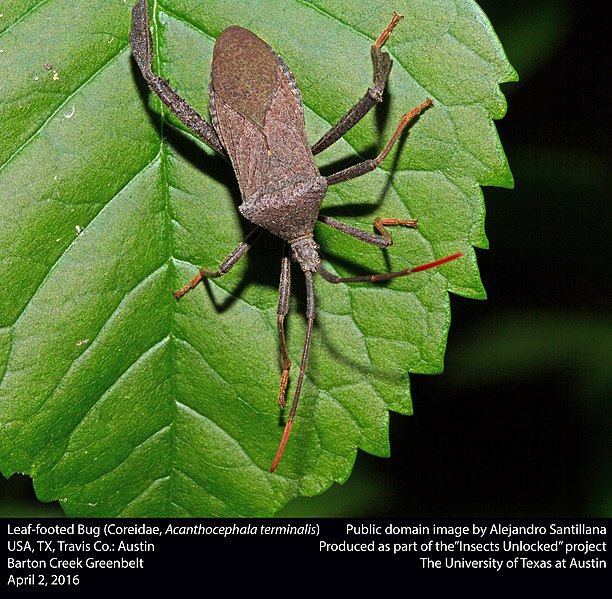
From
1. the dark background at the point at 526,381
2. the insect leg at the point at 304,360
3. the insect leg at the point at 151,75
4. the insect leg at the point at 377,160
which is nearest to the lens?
the insect leg at the point at 151,75

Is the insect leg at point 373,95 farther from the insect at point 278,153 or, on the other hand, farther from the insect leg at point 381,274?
the insect leg at point 381,274

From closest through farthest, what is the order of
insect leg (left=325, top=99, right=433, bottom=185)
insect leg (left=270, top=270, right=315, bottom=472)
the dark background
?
insect leg (left=325, top=99, right=433, bottom=185) < insect leg (left=270, top=270, right=315, bottom=472) < the dark background

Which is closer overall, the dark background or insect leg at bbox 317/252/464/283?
insect leg at bbox 317/252/464/283

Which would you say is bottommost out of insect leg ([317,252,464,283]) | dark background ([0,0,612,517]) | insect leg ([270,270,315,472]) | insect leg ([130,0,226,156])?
dark background ([0,0,612,517])

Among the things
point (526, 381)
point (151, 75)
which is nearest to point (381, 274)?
point (151, 75)

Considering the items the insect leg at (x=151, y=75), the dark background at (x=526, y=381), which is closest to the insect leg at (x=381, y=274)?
the insect leg at (x=151, y=75)

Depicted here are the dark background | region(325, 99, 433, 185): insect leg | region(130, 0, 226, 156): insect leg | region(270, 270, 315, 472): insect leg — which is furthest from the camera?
the dark background

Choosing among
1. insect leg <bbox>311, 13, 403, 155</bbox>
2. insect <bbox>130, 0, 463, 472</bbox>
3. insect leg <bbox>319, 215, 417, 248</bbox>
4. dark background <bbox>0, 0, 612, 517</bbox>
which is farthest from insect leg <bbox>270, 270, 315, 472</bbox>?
dark background <bbox>0, 0, 612, 517</bbox>

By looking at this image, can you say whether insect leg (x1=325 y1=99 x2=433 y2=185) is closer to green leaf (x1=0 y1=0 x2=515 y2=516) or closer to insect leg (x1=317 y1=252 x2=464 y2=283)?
green leaf (x1=0 y1=0 x2=515 y2=516)
